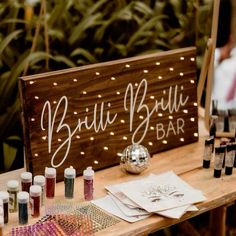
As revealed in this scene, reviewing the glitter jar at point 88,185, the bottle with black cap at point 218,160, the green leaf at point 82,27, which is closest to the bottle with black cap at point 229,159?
the bottle with black cap at point 218,160

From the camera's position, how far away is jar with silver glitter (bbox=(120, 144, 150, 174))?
1.80m

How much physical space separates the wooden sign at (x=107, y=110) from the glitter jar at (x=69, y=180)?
0.27ft

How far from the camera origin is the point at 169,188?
1.73 m

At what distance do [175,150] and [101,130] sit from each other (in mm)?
303

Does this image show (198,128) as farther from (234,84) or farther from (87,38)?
(87,38)

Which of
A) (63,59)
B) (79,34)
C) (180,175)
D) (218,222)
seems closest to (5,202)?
(180,175)

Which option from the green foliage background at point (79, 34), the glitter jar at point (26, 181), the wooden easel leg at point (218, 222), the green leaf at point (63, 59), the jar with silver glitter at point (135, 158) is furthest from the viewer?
the green leaf at point (63, 59)

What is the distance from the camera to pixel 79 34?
2736mm

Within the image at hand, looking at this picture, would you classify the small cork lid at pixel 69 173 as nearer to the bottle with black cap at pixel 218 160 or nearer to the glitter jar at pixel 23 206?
the glitter jar at pixel 23 206

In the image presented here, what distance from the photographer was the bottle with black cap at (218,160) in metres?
1.81

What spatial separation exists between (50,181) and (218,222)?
29.0 inches

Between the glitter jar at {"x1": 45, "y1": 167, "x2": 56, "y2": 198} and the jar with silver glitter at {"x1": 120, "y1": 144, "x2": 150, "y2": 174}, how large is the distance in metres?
→ 0.24

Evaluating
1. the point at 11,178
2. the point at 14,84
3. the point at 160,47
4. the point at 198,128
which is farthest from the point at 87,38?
the point at 11,178

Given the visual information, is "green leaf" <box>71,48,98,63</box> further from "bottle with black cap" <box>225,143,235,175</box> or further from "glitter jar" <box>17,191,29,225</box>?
"glitter jar" <box>17,191,29,225</box>
